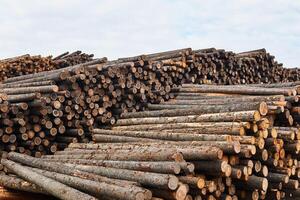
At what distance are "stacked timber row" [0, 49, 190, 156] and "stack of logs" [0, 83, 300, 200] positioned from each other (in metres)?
0.47

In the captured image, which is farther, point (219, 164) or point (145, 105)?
point (145, 105)

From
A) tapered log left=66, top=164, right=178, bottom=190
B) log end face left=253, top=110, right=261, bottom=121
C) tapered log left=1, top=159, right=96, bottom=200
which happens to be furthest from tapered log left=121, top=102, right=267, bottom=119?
tapered log left=1, top=159, right=96, bottom=200

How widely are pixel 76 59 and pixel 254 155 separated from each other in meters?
11.7

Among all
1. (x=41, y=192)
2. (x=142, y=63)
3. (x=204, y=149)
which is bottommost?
(x=41, y=192)

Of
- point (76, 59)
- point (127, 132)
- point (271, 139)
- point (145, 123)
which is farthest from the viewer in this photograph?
point (76, 59)

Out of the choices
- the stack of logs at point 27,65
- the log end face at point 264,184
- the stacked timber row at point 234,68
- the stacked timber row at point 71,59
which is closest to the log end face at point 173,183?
the log end face at point 264,184

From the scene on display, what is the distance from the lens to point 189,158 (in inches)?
297

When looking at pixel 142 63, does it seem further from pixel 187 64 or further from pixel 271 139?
pixel 271 139

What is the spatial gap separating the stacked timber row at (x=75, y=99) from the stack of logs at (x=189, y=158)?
0.47 meters

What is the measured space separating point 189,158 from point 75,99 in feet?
12.7

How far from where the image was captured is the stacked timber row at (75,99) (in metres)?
9.91

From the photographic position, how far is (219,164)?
7367 mm

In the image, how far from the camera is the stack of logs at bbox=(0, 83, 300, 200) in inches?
281

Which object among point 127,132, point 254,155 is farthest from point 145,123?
point 254,155
